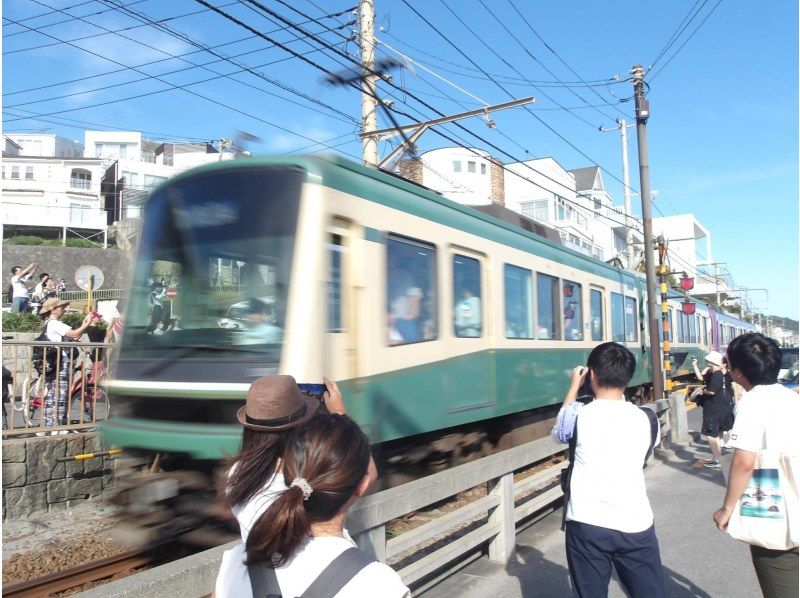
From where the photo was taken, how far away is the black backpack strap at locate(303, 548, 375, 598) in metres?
1.55

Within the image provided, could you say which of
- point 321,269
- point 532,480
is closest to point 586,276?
point 532,480

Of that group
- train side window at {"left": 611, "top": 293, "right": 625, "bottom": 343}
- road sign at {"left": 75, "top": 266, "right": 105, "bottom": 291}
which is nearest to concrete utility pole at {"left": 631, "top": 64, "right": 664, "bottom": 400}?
train side window at {"left": 611, "top": 293, "right": 625, "bottom": 343}

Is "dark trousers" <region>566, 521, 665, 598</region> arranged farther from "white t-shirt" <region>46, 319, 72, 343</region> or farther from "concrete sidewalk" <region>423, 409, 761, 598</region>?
"white t-shirt" <region>46, 319, 72, 343</region>

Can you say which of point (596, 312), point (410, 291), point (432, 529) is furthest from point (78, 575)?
point (596, 312)

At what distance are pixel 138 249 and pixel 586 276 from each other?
7389 millimetres

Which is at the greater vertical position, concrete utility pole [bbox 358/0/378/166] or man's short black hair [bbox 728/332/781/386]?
concrete utility pole [bbox 358/0/378/166]

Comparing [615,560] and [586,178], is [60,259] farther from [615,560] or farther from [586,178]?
[586,178]

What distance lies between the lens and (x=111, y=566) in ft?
17.1

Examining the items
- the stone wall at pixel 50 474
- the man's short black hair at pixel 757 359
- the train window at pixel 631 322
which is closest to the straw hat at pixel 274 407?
the man's short black hair at pixel 757 359

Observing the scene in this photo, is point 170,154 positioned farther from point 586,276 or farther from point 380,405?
point 380,405

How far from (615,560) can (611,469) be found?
410 mm

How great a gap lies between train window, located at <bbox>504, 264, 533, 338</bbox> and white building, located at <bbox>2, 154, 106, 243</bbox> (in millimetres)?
43494

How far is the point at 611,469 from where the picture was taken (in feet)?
10.0

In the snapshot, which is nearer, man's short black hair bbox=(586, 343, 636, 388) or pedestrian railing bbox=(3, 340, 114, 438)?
man's short black hair bbox=(586, 343, 636, 388)
